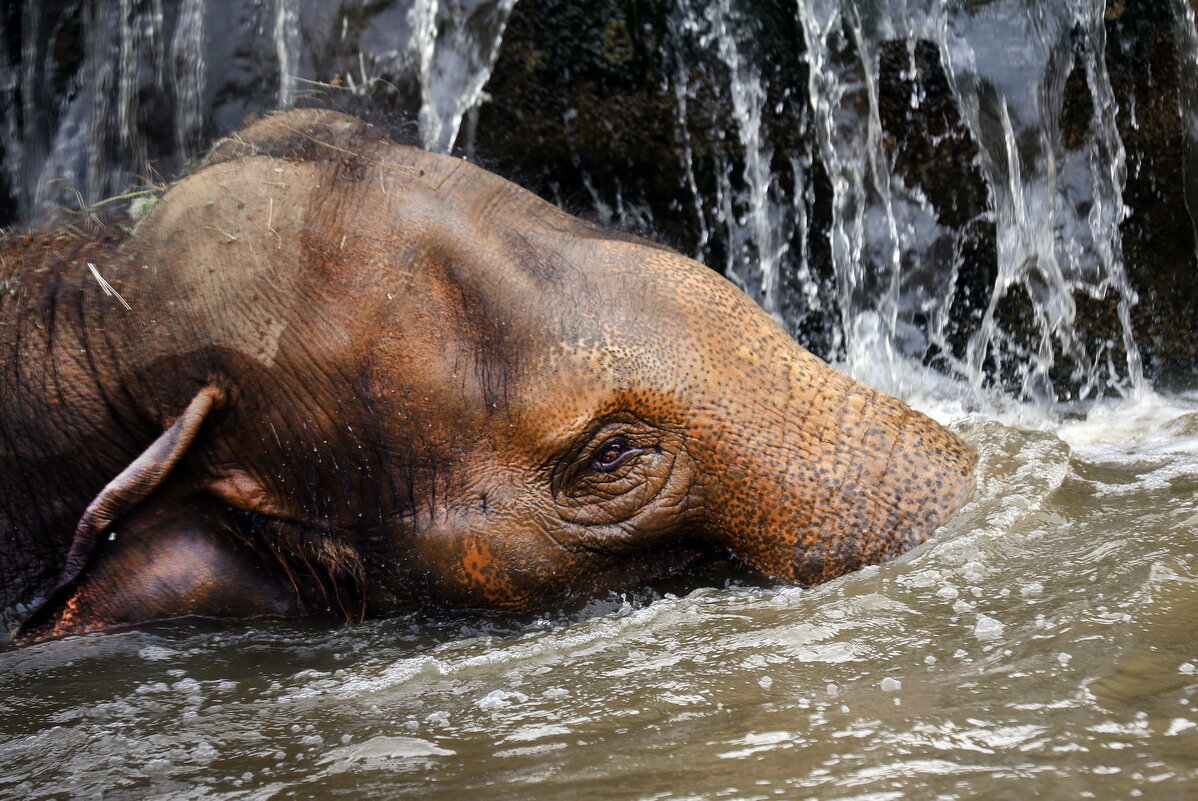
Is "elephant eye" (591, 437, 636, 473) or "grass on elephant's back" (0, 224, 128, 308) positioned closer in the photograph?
"elephant eye" (591, 437, 636, 473)

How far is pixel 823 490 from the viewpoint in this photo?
415 centimetres

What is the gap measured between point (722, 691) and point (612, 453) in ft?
3.68

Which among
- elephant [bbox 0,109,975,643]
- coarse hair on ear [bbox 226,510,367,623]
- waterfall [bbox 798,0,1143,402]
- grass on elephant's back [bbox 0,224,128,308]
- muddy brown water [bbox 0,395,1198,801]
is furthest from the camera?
waterfall [bbox 798,0,1143,402]

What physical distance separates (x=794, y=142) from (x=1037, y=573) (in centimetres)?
382

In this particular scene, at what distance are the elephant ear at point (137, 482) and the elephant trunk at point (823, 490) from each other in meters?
1.69

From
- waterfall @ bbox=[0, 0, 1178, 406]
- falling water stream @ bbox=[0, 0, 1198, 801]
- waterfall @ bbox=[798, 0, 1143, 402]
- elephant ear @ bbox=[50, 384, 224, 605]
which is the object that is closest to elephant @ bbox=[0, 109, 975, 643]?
elephant ear @ bbox=[50, 384, 224, 605]

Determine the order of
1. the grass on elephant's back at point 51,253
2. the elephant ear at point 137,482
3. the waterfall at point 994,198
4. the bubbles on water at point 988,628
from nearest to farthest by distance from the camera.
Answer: the bubbles on water at point 988,628 → the elephant ear at point 137,482 → the grass on elephant's back at point 51,253 → the waterfall at point 994,198

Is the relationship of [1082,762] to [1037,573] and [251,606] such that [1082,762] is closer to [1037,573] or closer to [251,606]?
[1037,573]

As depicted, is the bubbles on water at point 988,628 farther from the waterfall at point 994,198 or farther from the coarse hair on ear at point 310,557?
the waterfall at point 994,198

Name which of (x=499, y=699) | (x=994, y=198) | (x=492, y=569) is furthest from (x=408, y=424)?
(x=994, y=198)

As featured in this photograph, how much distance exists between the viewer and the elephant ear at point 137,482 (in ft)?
13.3

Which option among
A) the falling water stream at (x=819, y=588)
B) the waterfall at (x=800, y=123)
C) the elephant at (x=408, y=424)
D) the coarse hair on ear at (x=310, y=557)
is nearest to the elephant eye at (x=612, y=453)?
the elephant at (x=408, y=424)

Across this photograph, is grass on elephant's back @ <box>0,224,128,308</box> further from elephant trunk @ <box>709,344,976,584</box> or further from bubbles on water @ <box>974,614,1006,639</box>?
bubbles on water @ <box>974,614,1006,639</box>

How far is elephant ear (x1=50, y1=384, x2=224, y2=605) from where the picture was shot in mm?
4051
